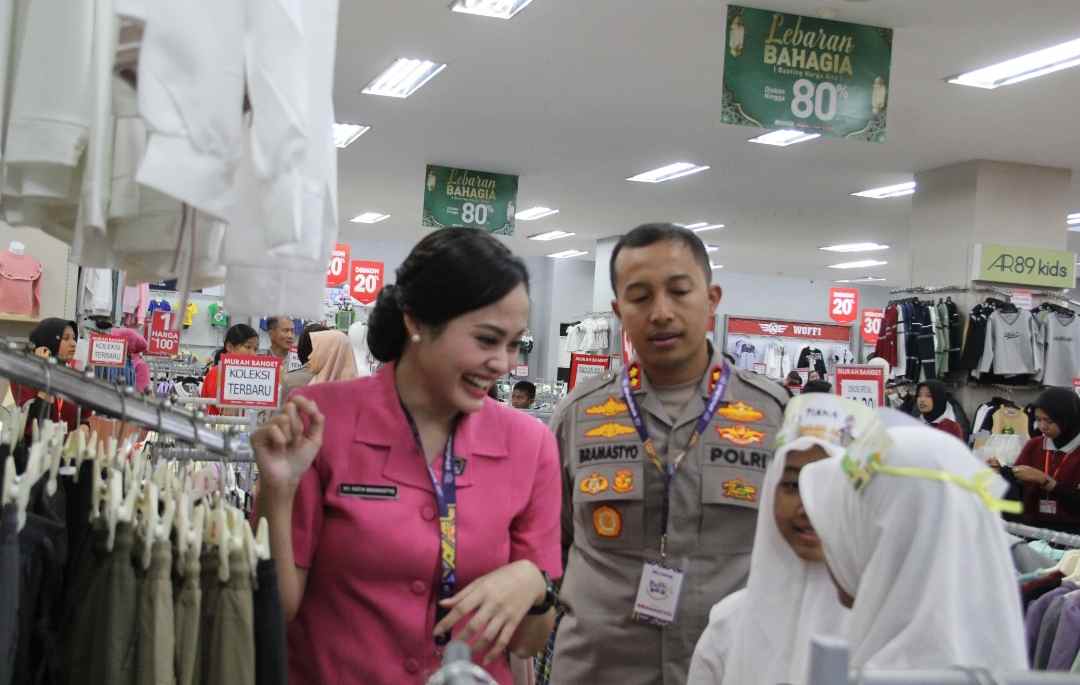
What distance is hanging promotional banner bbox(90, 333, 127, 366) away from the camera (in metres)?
7.29

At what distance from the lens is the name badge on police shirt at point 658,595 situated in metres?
2.50

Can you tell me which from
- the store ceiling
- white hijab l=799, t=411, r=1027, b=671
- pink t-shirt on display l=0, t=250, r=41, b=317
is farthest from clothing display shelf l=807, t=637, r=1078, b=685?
pink t-shirt on display l=0, t=250, r=41, b=317

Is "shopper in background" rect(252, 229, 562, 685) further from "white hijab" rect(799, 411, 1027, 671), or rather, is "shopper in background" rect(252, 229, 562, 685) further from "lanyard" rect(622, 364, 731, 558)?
"white hijab" rect(799, 411, 1027, 671)

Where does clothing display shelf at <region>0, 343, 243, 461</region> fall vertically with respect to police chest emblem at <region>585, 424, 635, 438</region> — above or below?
above

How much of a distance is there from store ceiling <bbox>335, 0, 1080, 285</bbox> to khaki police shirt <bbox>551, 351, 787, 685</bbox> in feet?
16.0

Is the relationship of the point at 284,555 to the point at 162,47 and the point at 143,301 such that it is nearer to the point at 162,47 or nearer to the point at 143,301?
the point at 162,47

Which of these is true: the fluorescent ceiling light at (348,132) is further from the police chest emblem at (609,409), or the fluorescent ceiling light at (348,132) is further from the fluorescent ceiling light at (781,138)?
the police chest emblem at (609,409)

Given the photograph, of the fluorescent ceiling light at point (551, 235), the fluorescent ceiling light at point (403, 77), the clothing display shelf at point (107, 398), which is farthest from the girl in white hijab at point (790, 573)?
the fluorescent ceiling light at point (551, 235)

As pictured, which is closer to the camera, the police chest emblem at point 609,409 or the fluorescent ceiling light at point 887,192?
the police chest emblem at point 609,409

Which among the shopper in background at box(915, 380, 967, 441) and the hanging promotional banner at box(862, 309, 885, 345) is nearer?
the shopper in background at box(915, 380, 967, 441)

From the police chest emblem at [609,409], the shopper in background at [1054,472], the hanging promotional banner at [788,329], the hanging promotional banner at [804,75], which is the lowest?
the shopper in background at [1054,472]

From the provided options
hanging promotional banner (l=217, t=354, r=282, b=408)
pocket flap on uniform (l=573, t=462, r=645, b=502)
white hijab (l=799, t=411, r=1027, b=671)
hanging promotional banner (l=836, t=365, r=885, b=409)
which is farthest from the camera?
hanging promotional banner (l=217, t=354, r=282, b=408)

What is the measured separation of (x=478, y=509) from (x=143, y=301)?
53.8ft

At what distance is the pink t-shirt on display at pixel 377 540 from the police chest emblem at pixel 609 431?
64 centimetres
